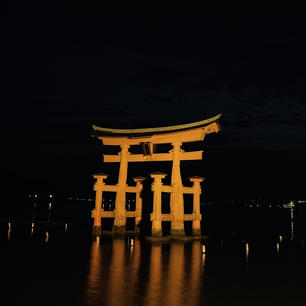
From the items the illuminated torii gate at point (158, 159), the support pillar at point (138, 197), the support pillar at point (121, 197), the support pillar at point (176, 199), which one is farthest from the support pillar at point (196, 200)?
the support pillar at point (121, 197)

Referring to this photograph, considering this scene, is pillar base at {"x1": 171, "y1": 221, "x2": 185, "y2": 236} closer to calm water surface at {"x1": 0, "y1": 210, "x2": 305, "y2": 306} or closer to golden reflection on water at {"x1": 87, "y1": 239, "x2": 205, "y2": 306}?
golden reflection on water at {"x1": 87, "y1": 239, "x2": 205, "y2": 306}

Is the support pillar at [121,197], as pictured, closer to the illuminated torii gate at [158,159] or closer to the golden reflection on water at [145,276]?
the illuminated torii gate at [158,159]

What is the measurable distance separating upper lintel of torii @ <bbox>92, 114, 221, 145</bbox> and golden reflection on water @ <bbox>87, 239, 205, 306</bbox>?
6.42 m

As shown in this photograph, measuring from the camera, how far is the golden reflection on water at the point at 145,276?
859cm

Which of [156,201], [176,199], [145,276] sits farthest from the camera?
[176,199]

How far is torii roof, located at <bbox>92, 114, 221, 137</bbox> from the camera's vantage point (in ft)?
67.6

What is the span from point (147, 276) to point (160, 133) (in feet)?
39.2

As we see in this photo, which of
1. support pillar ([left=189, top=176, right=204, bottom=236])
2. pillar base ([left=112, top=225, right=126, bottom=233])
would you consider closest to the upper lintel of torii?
support pillar ([left=189, top=176, right=204, bottom=236])

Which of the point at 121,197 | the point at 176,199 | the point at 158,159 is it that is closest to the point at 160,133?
the point at 158,159

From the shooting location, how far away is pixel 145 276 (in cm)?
1120

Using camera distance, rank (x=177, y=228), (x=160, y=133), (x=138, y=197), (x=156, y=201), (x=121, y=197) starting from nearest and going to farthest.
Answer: (x=156, y=201) < (x=177, y=228) < (x=160, y=133) < (x=121, y=197) < (x=138, y=197)

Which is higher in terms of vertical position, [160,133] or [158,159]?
[160,133]

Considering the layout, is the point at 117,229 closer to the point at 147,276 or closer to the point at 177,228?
the point at 177,228

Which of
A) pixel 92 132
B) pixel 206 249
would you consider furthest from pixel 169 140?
pixel 206 249
